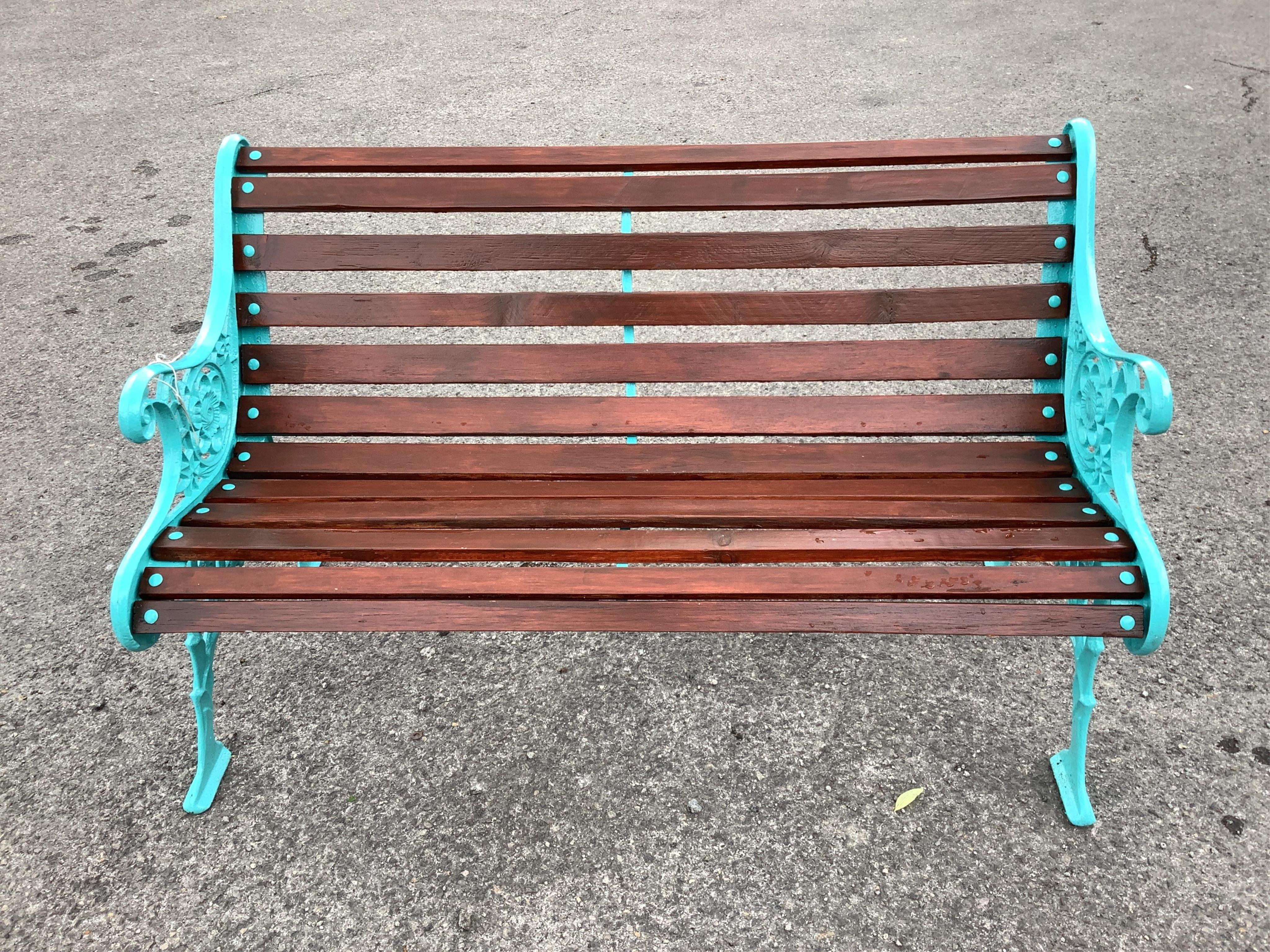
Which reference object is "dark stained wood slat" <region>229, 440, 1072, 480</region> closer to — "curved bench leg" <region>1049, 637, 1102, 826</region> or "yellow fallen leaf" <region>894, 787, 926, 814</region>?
"curved bench leg" <region>1049, 637, 1102, 826</region>

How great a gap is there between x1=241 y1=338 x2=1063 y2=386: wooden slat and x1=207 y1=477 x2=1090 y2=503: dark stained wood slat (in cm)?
26

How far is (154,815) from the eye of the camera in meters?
2.27

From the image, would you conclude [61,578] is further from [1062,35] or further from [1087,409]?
[1062,35]

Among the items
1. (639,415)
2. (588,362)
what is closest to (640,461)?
(639,415)

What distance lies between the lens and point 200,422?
2.20 meters

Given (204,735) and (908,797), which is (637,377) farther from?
(204,735)

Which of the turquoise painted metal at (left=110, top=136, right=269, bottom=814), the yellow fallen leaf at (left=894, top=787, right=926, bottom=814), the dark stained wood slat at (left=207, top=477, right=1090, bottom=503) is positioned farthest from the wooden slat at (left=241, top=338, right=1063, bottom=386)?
the yellow fallen leaf at (left=894, top=787, right=926, bottom=814)

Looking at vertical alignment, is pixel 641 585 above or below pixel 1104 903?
above

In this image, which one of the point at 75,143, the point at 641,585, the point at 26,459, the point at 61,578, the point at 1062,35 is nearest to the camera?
the point at 641,585

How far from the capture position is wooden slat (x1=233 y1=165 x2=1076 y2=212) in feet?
7.66

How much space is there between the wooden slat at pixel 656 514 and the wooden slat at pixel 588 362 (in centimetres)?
36

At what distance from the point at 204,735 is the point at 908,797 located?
1586 mm

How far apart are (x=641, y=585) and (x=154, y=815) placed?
1.29 metres

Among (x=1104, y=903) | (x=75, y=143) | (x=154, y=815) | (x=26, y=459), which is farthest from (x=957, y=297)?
(x=75, y=143)
